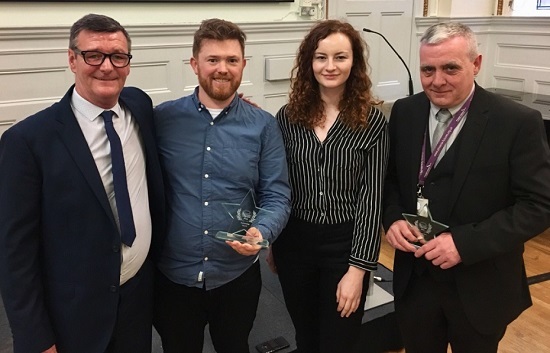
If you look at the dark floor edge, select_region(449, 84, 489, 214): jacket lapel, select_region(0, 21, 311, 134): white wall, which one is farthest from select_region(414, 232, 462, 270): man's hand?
select_region(0, 21, 311, 134): white wall

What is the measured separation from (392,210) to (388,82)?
361 centimetres

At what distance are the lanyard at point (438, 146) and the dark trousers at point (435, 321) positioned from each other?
31cm

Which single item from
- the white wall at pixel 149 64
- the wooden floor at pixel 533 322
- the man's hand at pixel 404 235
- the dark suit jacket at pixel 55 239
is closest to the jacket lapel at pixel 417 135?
A: the man's hand at pixel 404 235

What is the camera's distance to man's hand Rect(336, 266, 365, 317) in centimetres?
168

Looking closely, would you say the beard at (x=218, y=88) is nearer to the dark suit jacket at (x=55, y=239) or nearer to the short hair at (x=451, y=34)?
the dark suit jacket at (x=55, y=239)

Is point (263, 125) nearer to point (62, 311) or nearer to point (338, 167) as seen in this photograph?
point (338, 167)

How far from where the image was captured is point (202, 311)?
65.5 inches

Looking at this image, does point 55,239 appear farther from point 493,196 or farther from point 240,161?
point 493,196

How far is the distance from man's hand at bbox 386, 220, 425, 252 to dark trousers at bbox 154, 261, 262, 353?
466 mm

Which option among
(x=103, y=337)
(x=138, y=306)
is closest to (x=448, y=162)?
(x=138, y=306)

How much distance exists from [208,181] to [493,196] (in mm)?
849

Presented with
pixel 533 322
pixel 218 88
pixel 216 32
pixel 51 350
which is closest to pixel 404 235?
pixel 218 88

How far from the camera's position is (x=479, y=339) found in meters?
1.61

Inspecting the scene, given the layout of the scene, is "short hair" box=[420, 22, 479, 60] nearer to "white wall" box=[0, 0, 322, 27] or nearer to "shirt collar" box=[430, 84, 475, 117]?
"shirt collar" box=[430, 84, 475, 117]
